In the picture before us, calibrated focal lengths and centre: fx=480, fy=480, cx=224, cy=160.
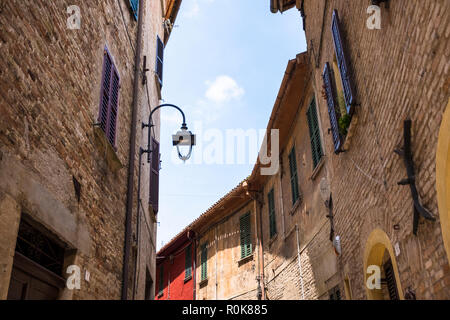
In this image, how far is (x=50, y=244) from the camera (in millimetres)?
5191

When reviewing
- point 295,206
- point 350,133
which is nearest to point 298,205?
point 295,206

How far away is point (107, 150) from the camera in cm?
695

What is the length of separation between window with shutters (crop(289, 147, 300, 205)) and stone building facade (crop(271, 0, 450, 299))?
9.19 feet

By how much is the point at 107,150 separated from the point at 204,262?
494 inches

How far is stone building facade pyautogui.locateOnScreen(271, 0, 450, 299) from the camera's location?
399cm

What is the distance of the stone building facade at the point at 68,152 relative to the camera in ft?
13.6

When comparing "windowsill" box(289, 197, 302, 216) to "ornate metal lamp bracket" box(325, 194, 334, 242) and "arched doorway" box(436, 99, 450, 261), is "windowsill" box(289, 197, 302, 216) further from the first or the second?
"arched doorway" box(436, 99, 450, 261)

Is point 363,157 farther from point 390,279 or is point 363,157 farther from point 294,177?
point 294,177

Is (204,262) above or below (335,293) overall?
above

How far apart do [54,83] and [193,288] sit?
15.2 meters

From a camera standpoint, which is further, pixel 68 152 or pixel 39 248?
pixel 68 152

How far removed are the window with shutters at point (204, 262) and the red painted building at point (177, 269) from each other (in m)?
0.77

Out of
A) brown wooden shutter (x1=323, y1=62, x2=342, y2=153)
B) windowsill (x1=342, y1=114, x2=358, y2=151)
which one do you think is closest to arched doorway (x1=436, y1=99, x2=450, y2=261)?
windowsill (x1=342, y1=114, x2=358, y2=151)

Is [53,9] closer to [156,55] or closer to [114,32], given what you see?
[114,32]
